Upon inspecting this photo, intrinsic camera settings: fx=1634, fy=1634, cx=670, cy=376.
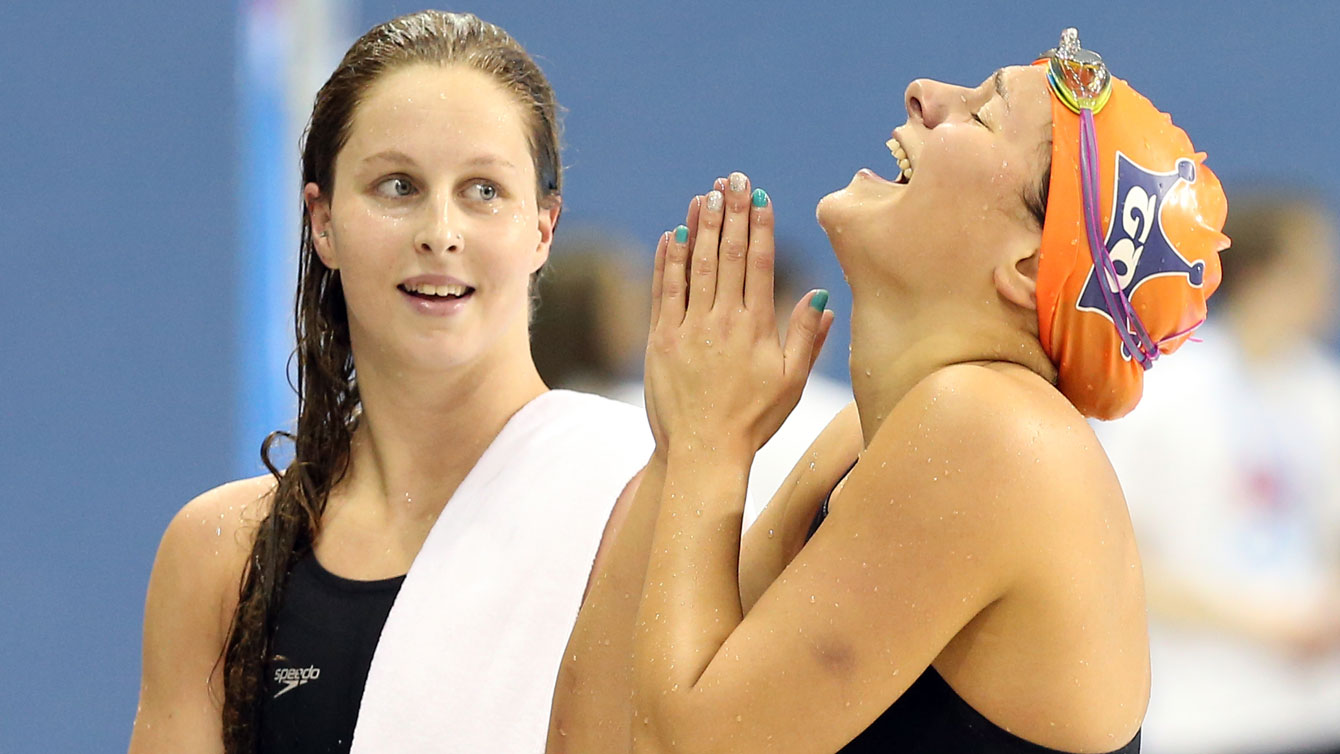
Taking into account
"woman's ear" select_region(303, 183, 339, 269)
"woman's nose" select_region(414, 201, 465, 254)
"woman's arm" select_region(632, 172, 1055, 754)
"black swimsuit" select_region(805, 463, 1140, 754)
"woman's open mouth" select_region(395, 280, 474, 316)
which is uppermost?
"woman's ear" select_region(303, 183, 339, 269)

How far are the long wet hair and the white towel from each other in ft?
0.50

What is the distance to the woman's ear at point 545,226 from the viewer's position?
1.87m

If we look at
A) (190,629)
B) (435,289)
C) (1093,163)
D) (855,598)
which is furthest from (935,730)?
(190,629)

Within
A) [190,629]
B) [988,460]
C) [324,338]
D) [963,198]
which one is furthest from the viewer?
[324,338]

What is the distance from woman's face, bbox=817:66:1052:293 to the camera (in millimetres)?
1294

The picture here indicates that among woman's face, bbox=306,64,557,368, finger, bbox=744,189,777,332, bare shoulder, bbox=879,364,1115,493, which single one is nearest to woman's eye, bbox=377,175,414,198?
woman's face, bbox=306,64,557,368

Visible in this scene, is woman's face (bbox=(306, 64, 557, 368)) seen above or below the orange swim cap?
above

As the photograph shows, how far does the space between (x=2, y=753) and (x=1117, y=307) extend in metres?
3.96

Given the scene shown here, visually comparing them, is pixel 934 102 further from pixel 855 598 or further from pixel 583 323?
pixel 583 323

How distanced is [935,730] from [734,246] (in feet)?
1.45

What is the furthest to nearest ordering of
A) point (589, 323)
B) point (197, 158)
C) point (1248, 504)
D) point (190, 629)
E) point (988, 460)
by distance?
point (197, 158)
point (1248, 504)
point (589, 323)
point (190, 629)
point (988, 460)

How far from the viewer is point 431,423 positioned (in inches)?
73.5

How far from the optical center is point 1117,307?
1293 mm

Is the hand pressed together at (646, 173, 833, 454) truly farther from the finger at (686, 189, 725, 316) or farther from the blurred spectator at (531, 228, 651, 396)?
the blurred spectator at (531, 228, 651, 396)
